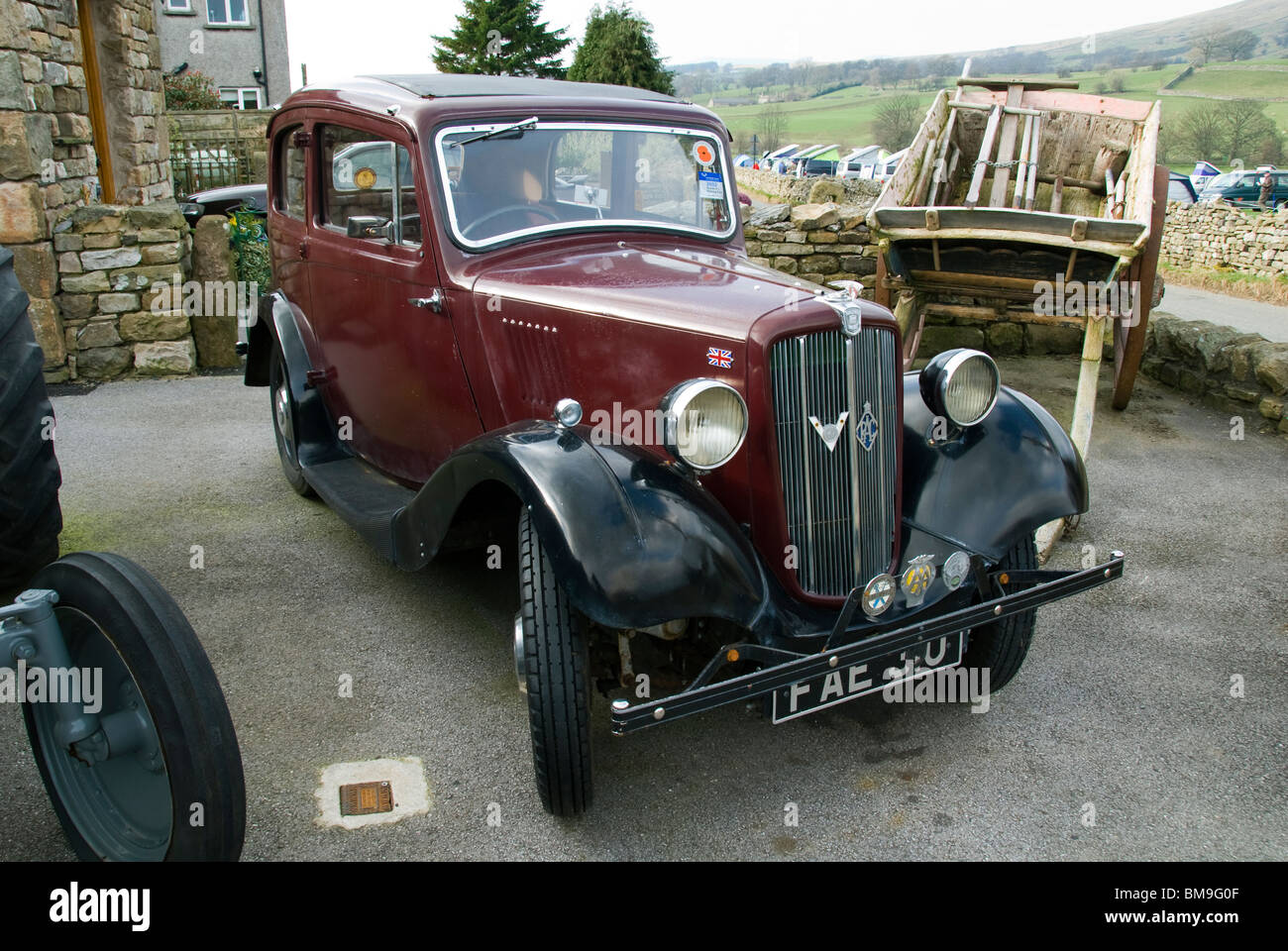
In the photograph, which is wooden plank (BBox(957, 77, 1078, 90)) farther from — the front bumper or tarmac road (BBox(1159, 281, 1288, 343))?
the front bumper

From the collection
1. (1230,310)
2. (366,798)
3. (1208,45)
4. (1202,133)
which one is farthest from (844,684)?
(1208,45)

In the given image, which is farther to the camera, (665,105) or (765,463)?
(665,105)

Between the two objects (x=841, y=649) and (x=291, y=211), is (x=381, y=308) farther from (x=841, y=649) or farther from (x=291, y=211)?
(x=841, y=649)

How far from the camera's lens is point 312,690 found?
328 centimetres

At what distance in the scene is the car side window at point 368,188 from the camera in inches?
141

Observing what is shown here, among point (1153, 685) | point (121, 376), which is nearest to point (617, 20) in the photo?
point (121, 376)

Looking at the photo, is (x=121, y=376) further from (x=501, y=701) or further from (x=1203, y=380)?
(x=1203, y=380)

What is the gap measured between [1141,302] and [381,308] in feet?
15.9

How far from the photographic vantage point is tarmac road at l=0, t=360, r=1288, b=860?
8.62 feet

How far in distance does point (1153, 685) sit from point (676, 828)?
1884 mm

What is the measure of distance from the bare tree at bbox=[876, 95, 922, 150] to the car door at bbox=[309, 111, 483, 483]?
40.0 metres

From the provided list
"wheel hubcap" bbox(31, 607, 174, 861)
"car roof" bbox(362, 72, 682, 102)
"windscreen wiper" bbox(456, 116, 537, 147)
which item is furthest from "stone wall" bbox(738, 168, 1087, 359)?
"wheel hubcap" bbox(31, 607, 174, 861)

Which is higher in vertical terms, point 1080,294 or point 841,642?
point 1080,294

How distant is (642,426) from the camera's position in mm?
2844
